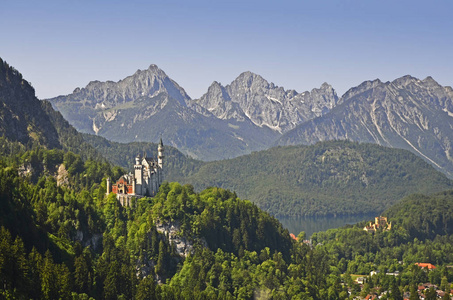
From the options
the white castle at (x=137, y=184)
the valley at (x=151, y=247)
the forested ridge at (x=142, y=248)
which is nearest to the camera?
the forested ridge at (x=142, y=248)

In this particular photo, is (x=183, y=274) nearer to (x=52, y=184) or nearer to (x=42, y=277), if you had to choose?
(x=52, y=184)

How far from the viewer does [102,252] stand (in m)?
158

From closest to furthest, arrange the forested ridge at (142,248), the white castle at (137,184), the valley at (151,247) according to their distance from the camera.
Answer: the forested ridge at (142,248)
the valley at (151,247)
the white castle at (137,184)

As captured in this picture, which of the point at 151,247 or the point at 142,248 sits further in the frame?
the point at 151,247

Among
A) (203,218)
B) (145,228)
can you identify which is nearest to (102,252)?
(145,228)

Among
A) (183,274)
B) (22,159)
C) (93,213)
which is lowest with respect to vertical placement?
(183,274)

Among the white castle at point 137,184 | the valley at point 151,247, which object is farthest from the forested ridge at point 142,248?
the white castle at point 137,184

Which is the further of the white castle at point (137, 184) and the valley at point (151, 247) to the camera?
the white castle at point (137, 184)

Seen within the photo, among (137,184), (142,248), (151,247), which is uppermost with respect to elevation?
(137,184)

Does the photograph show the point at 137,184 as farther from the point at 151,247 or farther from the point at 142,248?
the point at 142,248

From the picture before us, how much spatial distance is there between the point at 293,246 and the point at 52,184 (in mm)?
57694

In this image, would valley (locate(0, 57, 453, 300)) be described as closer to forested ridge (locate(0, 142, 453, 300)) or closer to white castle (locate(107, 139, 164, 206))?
forested ridge (locate(0, 142, 453, 300))

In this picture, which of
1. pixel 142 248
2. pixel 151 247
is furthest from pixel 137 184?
pixel 142 248

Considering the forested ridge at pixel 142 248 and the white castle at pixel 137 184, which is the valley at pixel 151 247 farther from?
the white castle at pixel 137 184
